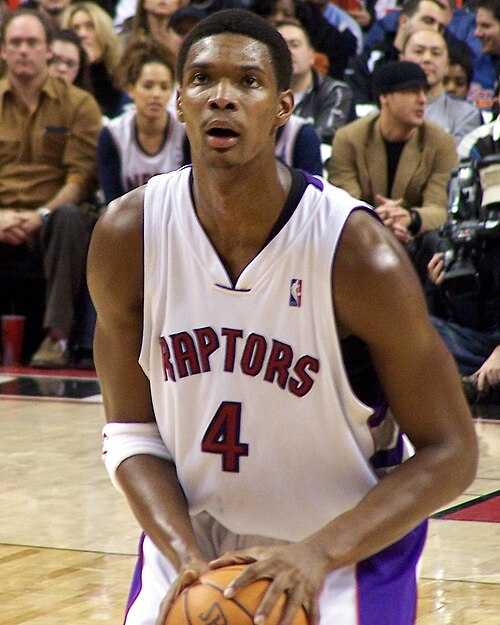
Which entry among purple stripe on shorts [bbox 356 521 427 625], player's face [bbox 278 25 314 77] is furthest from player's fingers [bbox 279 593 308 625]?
player's face [bbox 278 25 314 77]

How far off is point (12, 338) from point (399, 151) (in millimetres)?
2513

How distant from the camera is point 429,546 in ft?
12.8

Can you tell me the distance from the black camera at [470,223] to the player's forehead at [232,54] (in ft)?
12.8

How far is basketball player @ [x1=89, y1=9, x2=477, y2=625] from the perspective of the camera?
2145 mm

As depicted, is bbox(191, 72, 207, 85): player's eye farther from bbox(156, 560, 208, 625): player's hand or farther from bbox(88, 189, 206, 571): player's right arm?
bbox(156, 560, 208, 625): player's hand

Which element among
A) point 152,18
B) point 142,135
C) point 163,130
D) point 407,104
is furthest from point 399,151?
point 152,18

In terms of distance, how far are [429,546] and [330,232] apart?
1.93 metres

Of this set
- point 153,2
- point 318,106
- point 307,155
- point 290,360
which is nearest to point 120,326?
point 290,360

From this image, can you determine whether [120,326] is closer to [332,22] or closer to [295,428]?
[295,428]

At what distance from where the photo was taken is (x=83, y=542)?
155 inches

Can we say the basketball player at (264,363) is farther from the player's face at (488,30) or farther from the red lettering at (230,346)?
the player's face at (488,30)

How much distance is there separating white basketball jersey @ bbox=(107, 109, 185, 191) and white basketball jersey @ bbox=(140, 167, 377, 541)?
5.00m

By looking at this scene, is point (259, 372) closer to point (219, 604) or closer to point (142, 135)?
point (219, 604)

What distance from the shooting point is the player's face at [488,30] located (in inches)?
331
